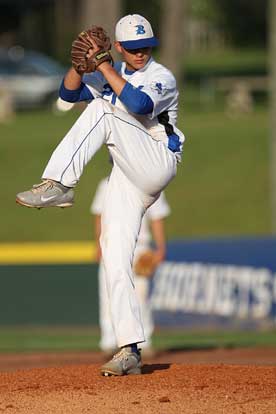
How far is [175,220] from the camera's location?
22766 millimetres

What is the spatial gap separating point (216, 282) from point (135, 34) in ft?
22.3

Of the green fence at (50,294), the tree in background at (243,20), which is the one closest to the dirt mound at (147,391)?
the green fence at (50,294)

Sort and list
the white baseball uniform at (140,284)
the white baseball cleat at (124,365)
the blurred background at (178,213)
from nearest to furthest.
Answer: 1. the white baseball cleat at (124,365)
2. the white baseball uniform at (140,284)
3. the blurred background at (178,213)

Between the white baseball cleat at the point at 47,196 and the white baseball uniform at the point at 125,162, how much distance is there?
1.8 inches

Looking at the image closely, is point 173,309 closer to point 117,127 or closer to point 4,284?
point 4,284

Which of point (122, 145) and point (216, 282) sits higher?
point (122, 145)

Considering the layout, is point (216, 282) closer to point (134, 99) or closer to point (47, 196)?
point (47, 196)

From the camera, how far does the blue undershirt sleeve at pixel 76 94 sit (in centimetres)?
766

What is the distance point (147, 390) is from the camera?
22.8 feet

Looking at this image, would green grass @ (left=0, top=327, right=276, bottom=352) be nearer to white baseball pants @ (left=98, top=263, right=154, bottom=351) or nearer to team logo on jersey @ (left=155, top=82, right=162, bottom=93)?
white baseball pants @ (left=98, top=263, right=154, bottom=351)

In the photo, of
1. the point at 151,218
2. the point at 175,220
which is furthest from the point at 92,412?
the point at 175,220

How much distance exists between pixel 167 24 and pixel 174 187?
13.7 metres

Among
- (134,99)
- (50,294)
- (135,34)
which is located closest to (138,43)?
(135,34)

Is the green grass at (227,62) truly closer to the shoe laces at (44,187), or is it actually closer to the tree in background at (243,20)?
the tree in background at (243,20)
